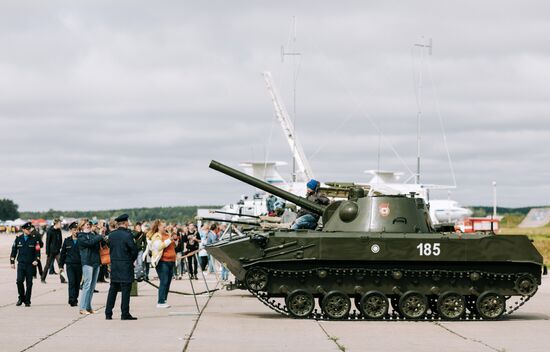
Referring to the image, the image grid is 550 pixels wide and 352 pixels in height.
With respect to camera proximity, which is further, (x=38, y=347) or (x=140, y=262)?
(x=140, y=262)

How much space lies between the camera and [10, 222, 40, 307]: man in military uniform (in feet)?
80.4

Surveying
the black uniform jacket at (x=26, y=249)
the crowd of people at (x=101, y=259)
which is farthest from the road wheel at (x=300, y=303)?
the black uniform jacket at (x=26, y=249)

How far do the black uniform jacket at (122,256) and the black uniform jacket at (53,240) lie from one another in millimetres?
13367

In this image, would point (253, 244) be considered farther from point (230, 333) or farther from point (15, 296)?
point (15, 296)

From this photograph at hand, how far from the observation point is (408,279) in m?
21.7

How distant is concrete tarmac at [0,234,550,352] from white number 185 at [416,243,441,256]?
1.45 metres

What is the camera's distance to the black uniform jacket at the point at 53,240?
33.8 metres

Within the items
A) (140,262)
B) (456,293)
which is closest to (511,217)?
(140,262)

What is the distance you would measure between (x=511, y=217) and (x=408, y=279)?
15198 centimetres

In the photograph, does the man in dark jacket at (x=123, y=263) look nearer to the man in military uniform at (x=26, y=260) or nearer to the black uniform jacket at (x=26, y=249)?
the man in military uniform at (x=26, y=260)

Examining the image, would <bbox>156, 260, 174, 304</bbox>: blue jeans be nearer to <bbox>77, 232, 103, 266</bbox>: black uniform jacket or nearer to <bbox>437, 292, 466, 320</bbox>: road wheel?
<bbox>77, 232, 103, 266</bbox>: black uniform jacket

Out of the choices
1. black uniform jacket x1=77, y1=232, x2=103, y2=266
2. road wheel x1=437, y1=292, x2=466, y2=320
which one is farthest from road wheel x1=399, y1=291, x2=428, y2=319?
black uniform jacket x1=77, y1=232, x2=103, y2=266

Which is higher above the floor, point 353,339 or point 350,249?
point 350,249

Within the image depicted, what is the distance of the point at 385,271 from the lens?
21.5 meters
